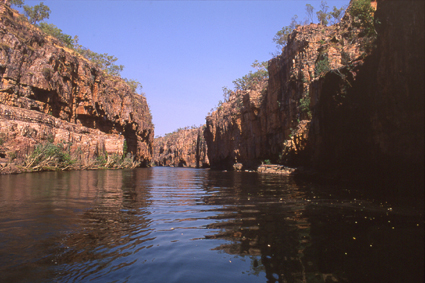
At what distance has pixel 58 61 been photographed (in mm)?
44781

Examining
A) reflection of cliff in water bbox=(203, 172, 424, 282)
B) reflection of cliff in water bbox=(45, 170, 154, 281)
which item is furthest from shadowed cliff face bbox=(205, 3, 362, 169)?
reflection of cliff in water bbox=(45, 170, 154, 281)

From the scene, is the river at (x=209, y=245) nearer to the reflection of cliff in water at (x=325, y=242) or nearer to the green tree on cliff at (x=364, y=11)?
the reflection of cliff in water at (x=325, y=242)

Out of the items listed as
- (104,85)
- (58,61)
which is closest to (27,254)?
(58,61)

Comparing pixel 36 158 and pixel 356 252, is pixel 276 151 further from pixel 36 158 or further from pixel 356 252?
pixel 356 252

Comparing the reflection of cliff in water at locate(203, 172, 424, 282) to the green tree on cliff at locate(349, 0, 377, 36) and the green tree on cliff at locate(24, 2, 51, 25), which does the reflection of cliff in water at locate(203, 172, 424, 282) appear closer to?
the green tree on cliff at locate(349, 0, 377, 36)

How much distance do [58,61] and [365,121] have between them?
151 ft

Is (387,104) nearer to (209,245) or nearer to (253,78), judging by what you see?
(209,245)

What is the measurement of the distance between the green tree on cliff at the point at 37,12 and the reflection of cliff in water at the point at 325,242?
68.2m

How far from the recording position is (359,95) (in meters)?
17.8

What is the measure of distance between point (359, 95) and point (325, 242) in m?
15.8

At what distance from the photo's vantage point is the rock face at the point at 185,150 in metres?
102

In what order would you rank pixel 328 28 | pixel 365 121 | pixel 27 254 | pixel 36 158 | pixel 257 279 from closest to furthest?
pixel 257 279 → pixel 27 254 → pixel 365 121 → pixel 36 158 → pixel 328 28

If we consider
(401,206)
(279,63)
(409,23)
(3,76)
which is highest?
(279,63)

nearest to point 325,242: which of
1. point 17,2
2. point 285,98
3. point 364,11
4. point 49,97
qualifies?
point 364,11
